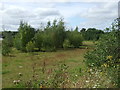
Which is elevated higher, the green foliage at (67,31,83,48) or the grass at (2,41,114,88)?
the green foliage at (67,31,83,48)

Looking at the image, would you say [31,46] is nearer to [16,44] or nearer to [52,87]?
[16,44]

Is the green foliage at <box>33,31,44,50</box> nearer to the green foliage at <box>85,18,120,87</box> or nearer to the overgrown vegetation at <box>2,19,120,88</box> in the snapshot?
the overgrown vegetation at <box>2,19,120,88</box>

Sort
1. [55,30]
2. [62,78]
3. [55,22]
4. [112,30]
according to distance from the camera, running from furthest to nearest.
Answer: [55,22]
[55,30]
[112,30]
[62,78]

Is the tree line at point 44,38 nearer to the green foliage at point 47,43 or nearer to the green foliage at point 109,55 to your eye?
the green foliage at point 47,43

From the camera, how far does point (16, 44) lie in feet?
56.0

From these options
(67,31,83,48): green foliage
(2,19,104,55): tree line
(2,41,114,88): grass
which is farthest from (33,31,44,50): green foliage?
(2,41,114,88): grass

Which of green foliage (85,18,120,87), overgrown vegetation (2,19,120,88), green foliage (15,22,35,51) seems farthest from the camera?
green foliage (15,22,35,51)

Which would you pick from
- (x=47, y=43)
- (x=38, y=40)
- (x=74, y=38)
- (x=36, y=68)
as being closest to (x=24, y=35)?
(x=38, y=40)

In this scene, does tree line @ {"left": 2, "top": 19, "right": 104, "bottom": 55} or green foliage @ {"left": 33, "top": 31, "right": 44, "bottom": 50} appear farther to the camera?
green foliage @ {"left": 33, "top": 31, "right": 44, "bottom": 50}

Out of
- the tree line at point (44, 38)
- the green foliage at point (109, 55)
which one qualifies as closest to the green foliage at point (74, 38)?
the tree line at point (44, 38)

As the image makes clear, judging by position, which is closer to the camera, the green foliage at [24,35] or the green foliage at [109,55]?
the green foliage at [109,55]

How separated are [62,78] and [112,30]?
2.44 meters

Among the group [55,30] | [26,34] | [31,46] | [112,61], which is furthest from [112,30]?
[55,30]

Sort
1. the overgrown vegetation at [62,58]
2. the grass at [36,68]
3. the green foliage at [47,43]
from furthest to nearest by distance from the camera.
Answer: the green foliage at [47,43] → the grass at [36,68] → the overgrown vegetation at [62,58]
